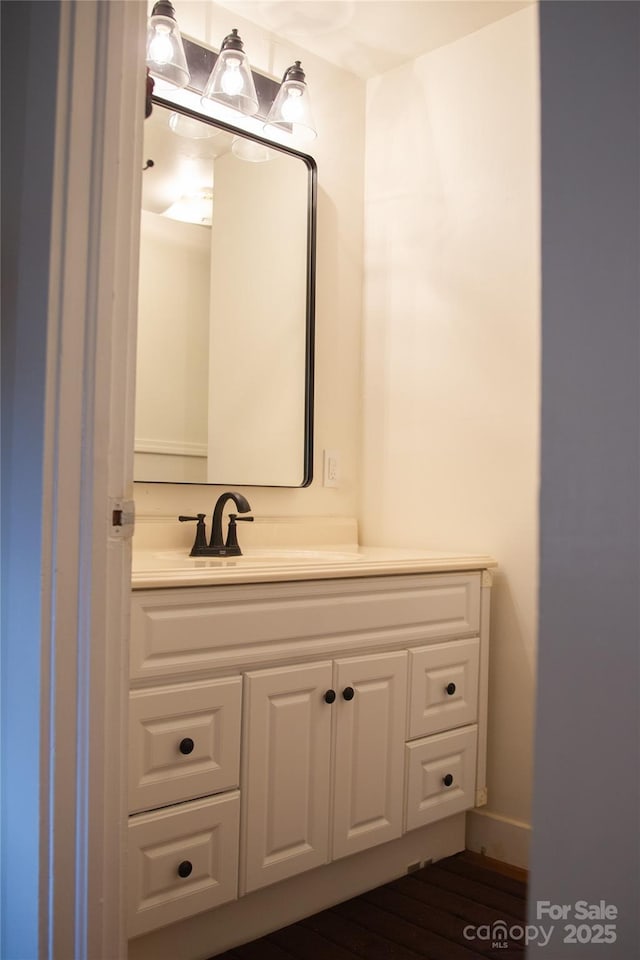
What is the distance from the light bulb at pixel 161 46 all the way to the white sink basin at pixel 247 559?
1266 millimetres

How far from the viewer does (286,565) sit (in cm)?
182

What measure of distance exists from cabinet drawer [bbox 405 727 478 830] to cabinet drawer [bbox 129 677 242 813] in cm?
56

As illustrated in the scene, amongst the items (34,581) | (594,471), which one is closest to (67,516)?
(34,581)

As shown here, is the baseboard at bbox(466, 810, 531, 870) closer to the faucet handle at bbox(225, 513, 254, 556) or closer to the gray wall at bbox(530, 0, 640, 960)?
the faucet handle at bbox(225, 513, 254, 556)

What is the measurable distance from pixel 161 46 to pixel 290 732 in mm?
1721

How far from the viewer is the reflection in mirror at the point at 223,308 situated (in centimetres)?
220

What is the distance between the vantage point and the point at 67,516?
1130mm

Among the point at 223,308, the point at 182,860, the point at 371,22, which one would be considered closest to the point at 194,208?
the point at 223,308

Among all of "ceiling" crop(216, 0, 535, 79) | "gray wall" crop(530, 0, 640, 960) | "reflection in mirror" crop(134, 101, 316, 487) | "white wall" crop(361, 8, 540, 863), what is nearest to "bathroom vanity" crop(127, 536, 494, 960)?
"white wall" crop(361, 8, 540, 863)

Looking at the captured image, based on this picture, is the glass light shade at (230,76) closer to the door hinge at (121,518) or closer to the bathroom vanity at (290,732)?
the bathroom vanity at (290,732)

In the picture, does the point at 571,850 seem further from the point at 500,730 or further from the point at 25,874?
the point at 500,730

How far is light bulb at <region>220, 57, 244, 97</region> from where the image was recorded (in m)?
2.27

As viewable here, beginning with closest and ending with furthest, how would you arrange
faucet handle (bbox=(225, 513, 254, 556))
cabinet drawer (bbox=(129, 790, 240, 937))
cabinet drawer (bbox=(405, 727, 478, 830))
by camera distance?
1. cabinet drawer (bbox=(129, 790, 240, 937))
2. cabinet drawer (bbox=(405, 727, 478, 830))
3. faucet handle (bbox=(225, 513, 254, 556))

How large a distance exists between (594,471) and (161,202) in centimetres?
184
